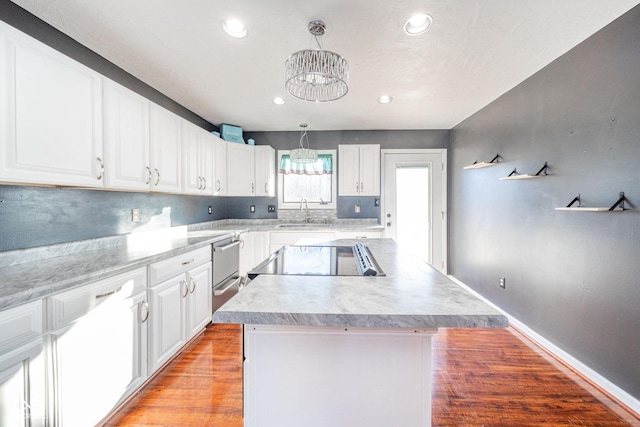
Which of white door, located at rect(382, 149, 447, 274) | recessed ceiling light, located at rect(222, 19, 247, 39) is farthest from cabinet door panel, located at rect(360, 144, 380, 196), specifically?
recessed ceiling light, located at rect(222, 19, 247, 39)

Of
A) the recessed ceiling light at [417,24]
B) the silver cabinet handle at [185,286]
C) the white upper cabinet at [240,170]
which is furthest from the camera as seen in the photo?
the white upper cabinet at [240,170]

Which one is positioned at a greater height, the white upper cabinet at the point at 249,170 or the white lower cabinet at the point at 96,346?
the white upper cabinet at the point at 249,170

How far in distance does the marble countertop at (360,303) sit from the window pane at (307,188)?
315cm

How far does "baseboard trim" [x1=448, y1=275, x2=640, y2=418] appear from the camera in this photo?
1.64 meters

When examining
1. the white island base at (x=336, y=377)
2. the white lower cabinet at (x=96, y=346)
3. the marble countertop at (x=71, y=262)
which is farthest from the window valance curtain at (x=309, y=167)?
the white island base at (x=336, y=377)

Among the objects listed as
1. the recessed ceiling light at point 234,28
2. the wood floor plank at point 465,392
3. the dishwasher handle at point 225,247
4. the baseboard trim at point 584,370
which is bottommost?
the wood floor plank at point 465,392

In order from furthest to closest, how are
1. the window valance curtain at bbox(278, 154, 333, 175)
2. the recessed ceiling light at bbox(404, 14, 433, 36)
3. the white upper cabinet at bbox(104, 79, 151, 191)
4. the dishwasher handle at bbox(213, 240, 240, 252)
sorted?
the window valance curtain at bbox(278, 154, 333, 175), the dishwasher handle at bbox(213, 240, 240, 252), the white upper cabinet at bbox(104, 79, 151, 191), the recessed ceiling light at bbox(404, 14, 433, 36)

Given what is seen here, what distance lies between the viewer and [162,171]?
2359mm

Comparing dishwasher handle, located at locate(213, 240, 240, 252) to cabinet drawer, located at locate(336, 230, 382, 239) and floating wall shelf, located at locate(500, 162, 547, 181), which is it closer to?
cabinet drawer, located at locate(336, 230, 382, 239)

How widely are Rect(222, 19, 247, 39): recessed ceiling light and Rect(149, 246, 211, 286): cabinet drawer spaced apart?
161cm

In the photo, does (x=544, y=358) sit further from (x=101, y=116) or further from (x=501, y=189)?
(x=101, y=116)

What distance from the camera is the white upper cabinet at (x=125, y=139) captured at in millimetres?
1803

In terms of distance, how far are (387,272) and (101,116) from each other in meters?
1.97

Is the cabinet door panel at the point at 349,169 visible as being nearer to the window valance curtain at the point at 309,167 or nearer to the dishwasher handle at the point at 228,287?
the window valance curtain at the point at 309,167
